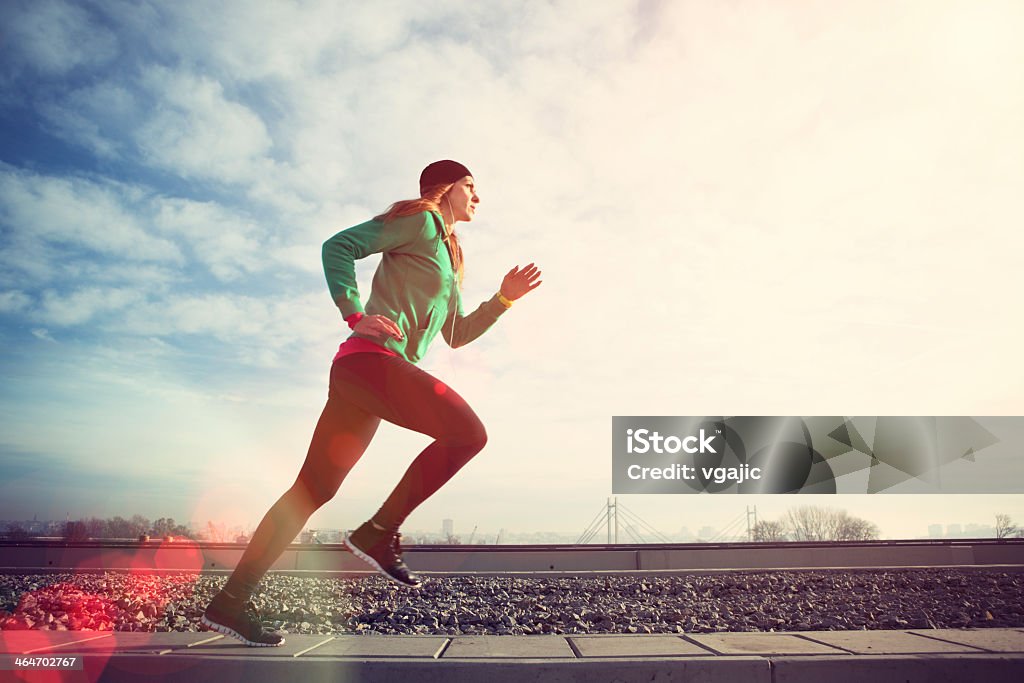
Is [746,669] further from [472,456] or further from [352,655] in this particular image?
[352,655]

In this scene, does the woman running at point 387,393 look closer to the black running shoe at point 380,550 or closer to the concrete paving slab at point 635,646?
the black running shoe at point 380,550

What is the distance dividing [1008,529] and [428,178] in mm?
16984

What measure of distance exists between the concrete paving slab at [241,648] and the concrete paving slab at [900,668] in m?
2.32

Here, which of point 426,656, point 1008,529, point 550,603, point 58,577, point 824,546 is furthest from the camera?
point 1008,529

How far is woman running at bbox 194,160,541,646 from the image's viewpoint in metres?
3.06

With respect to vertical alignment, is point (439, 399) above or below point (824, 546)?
above

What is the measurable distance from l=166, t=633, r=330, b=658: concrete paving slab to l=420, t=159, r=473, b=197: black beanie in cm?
237

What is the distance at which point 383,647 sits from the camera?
3.52 meters

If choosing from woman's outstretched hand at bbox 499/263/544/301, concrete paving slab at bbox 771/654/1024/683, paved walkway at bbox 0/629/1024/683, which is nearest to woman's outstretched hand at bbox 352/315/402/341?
woman's outstretched hand at bbox 499/263/544/301

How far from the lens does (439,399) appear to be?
3.05m

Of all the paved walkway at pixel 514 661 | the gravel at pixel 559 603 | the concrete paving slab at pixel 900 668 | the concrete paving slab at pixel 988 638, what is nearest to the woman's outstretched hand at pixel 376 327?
the paved walkway at pixel 514 661

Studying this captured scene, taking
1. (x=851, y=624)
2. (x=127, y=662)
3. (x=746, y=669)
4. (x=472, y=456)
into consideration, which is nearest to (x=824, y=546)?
(x=851, y=624)

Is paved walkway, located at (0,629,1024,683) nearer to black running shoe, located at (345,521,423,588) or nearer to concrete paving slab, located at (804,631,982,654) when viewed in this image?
concrete paving slab, located at (804,631,982,654)

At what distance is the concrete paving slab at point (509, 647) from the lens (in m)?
3.34
